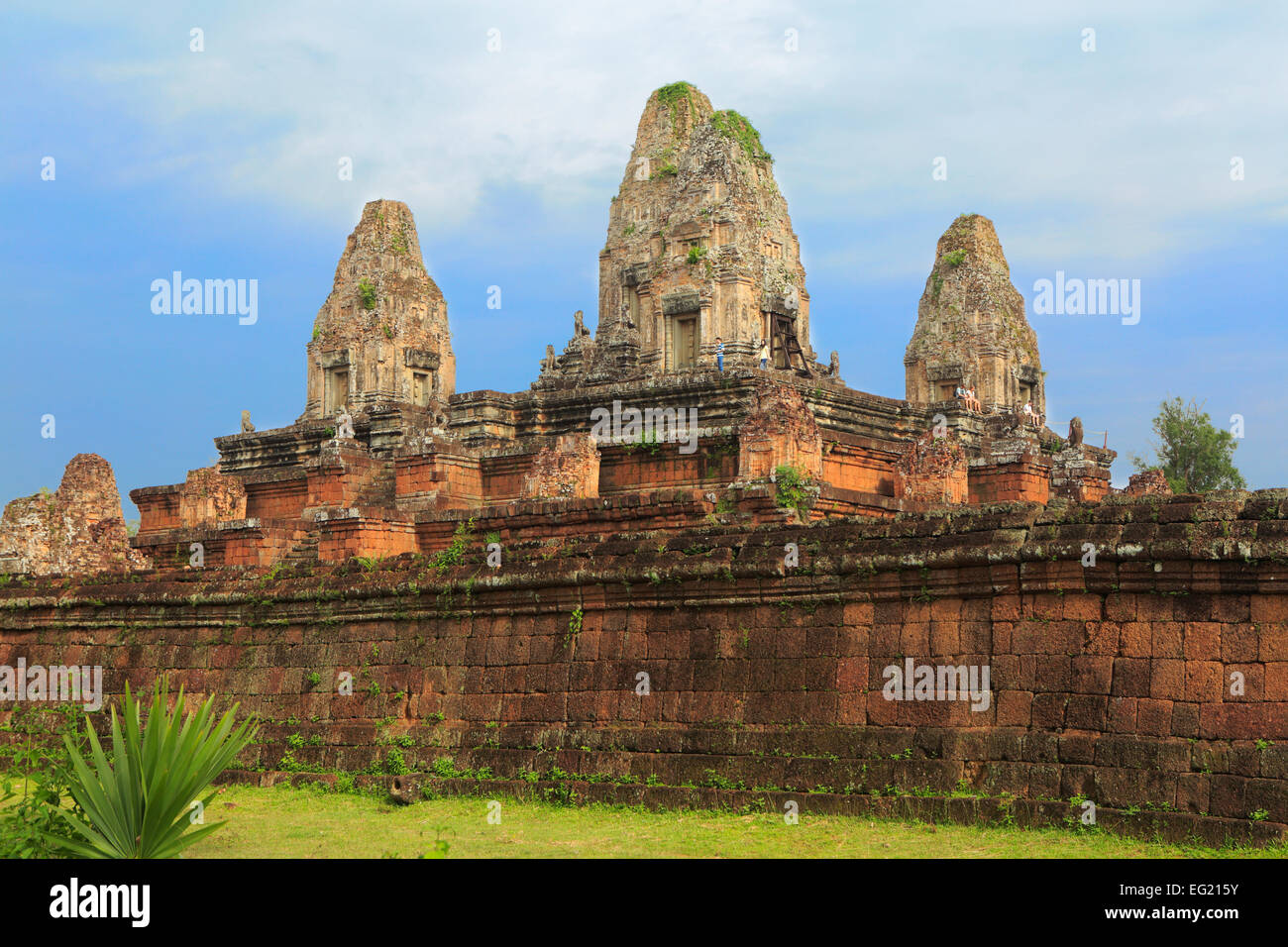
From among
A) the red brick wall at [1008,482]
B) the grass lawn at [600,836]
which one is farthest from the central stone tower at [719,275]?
the grass lawn at [600,836]

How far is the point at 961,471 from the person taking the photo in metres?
19.9

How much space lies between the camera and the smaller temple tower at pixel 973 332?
1400 inches

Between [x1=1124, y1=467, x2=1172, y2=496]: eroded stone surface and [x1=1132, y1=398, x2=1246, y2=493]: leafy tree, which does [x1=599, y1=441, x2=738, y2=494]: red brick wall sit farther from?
[x1=1132, y1=398, x2=1246, y2=493]: leafy tree

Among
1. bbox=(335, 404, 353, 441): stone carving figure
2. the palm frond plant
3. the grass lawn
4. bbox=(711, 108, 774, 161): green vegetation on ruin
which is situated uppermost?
bbox=(711, 108, 774, 161): green vegetation on ruin

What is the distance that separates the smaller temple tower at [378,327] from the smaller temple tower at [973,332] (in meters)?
12.3

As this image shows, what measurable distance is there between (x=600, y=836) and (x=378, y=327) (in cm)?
2481

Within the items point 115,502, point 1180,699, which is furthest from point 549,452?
point 1180,699

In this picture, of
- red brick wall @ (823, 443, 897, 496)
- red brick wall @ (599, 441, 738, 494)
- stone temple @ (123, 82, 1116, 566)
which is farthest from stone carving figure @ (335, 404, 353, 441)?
red brick wall @ (823, 443, 897, 496)

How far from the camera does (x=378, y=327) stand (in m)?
33.1

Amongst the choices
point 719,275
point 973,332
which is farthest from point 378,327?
point 973,332

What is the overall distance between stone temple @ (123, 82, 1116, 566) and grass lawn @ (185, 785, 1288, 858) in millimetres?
5419

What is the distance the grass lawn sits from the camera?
8469 mm

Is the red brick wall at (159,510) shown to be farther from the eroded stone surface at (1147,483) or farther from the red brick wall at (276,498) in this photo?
the eroded stone surface at (1147,483)
